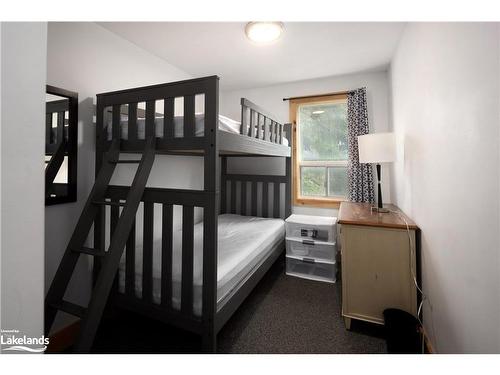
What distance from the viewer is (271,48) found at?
232 cm

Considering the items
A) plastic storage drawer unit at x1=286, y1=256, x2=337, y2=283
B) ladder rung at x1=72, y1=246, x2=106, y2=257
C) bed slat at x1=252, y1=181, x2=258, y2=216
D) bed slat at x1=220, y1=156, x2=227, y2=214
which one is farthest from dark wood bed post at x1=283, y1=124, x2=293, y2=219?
ladder rung at x1=72, y1=246, x2=106, y2=257

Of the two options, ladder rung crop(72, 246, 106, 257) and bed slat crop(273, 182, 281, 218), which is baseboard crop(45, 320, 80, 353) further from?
bed slat crop(273, 182, 281, 218)

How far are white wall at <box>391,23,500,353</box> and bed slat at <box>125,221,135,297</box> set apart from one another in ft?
6.09

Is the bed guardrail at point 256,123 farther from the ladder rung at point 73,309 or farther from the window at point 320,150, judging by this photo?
the ladder rung at point 73,309

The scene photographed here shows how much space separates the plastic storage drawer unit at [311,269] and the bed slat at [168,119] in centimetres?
192

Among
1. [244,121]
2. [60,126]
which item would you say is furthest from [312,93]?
[60,126]

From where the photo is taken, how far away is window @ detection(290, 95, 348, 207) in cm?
314

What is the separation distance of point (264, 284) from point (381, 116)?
97.1 inches

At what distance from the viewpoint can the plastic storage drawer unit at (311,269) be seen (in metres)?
2.57

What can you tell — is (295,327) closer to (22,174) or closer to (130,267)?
(130,267)

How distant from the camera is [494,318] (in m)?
0.84

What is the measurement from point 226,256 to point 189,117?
1.07 metres

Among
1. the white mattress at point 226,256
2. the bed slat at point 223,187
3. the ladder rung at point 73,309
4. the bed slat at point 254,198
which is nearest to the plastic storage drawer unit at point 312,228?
the white mattress at point 226,256

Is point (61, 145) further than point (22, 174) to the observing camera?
Yes
